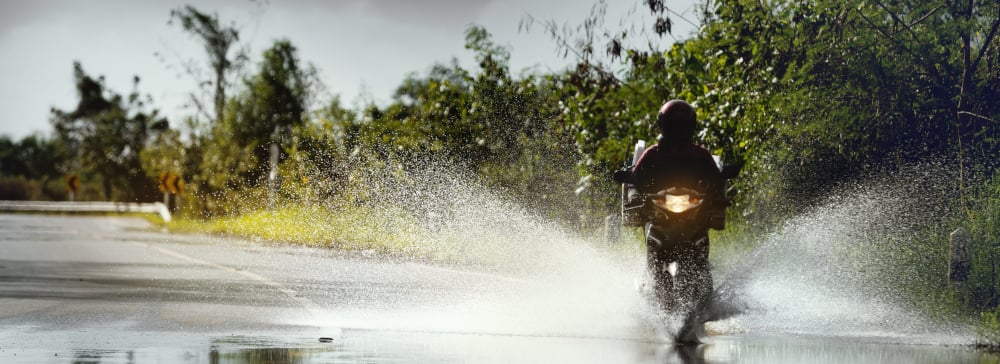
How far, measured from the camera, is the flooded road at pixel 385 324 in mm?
9438

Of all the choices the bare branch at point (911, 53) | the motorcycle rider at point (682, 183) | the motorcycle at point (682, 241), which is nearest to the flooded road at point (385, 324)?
the motorcycle at point (682, 241)

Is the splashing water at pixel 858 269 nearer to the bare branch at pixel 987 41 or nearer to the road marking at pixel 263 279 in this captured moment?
the bare branch at pixel 987 41

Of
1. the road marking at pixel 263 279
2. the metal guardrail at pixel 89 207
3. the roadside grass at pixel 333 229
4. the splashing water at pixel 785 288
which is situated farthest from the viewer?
the metal guardrail at pixel 89 207

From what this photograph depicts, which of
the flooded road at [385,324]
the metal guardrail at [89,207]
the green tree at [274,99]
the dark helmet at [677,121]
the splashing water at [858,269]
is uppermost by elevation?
the green tree at [274,99]

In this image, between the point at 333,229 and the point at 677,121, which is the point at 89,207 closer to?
the point at 333,229

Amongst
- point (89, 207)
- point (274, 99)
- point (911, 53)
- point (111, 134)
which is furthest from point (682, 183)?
point (111, 134)

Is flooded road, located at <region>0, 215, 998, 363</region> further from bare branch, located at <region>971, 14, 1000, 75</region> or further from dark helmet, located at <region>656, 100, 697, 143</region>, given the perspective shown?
bare branch, located at <region>971, 14, 1000, 75</region>

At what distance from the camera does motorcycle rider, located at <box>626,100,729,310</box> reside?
9.99 m

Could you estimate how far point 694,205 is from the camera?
9922mm

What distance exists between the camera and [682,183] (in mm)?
10023

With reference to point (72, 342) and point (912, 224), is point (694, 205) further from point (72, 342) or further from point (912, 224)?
point (912, 224)

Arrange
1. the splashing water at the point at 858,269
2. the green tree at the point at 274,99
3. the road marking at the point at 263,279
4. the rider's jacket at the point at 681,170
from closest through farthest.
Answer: the rider's jacket at the point at 681,170 < the splashing water at the point at 858,269 < the road marking at the point at 263,279 < the green tree at the point at 274,99

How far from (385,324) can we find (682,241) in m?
2.86

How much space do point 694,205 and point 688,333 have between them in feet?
3.26
